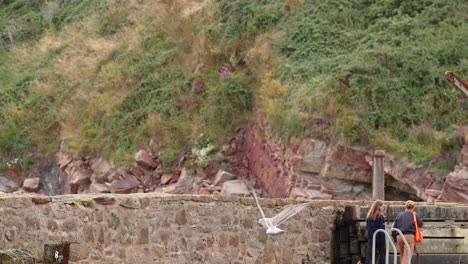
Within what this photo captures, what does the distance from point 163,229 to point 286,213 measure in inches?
61.7

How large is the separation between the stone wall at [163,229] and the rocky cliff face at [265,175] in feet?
20.8

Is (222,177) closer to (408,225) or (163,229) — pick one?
(163,229)

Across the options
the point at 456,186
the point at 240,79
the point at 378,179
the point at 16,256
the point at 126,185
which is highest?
the point at 240,79

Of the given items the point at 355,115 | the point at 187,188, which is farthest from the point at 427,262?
the point at 187,188

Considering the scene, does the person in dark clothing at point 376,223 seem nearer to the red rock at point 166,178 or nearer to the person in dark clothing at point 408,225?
the person in dark clothing at point 408,225

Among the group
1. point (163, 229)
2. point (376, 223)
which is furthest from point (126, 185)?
point (376, 223)

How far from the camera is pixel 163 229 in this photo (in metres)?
12.2

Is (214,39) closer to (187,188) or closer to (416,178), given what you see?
(187,188)

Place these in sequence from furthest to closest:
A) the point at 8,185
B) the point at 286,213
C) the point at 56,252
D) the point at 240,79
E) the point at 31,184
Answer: the point at 8,185, the point at 31,184, the point at 240,79, the point at 286,213, the point at 56,252

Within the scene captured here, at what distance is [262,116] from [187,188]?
2.45 m

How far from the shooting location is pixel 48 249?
1135cm

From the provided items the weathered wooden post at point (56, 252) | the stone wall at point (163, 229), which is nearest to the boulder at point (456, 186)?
the stone wall at point (163, 229)

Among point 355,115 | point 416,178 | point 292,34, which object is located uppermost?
point 292,34

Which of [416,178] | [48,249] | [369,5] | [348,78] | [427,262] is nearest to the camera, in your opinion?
[48,249]
